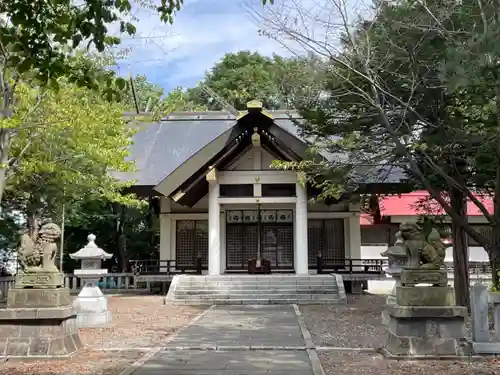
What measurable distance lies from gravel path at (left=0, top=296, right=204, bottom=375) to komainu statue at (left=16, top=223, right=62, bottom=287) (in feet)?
4.03

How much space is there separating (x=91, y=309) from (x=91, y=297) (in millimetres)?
280

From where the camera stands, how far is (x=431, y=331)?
790 cm

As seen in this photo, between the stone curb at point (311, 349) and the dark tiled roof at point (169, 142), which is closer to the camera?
the stone curb at point (311, 349)

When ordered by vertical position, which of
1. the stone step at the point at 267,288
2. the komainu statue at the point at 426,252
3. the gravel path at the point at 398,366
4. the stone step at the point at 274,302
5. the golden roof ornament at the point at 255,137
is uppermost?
the golden roof ornament at the point at 255,137

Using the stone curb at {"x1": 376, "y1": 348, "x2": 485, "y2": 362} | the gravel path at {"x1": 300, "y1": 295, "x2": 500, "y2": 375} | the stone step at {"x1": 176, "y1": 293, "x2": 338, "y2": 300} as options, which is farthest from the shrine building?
the stone curb at {"x1": 376, "y1": 348, "x2": 485, "y2": 362}

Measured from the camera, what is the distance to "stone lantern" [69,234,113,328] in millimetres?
12016

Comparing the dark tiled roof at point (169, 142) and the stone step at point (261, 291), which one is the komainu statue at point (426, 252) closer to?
the stone step at point (261, 291)

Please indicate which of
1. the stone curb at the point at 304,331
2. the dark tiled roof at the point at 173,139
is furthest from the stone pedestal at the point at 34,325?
the dark tiled roof at the point at 173,139

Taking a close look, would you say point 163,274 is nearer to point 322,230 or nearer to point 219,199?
point 219,199

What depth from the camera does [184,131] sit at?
85.2ft

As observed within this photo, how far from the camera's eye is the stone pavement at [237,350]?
715 cm

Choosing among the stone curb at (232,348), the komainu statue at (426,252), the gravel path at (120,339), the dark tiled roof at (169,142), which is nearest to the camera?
the gravel path at (120,339)

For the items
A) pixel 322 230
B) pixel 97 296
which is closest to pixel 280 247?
pixel 322 230

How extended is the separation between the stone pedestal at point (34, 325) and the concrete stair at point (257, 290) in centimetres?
935
